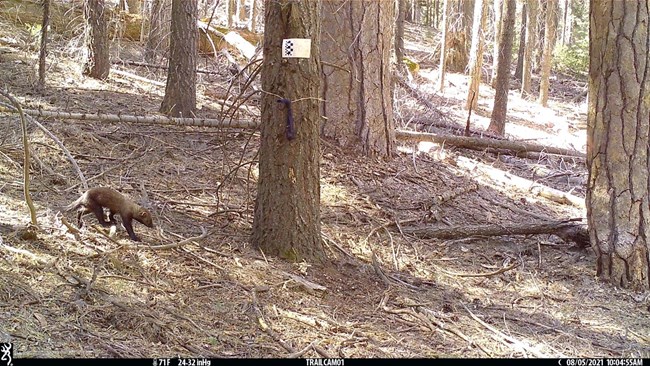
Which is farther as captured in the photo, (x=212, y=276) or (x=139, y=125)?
(x=139, y=125)

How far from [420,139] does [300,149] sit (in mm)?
5253

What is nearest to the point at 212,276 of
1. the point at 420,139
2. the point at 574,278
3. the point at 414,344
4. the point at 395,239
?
the point at 414,344

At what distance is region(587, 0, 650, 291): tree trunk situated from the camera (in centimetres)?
615

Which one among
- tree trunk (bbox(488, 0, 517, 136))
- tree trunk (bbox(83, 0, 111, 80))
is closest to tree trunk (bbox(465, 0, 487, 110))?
tree trunk (bbox(488, 0, 517, 136))

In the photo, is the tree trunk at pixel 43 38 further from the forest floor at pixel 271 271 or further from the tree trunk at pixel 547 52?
the tree trunk at pixel 547 52

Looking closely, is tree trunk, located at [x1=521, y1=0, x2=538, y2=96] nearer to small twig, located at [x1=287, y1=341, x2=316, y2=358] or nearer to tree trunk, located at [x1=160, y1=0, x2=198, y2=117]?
tree trunk, located at [x1=160, y1=0, x2=198, y2=117]

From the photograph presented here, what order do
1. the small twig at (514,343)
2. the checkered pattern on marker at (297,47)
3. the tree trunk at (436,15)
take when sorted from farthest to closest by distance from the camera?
1. the tree trunk at (436,15)
2. the checkered pattern on marker at (297,47)
3. the small twig at (514,343)

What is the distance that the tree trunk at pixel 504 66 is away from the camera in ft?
49.3

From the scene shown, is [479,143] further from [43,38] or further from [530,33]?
[530,33]

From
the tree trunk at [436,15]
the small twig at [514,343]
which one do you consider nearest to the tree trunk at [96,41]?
the small twig at [514,343]

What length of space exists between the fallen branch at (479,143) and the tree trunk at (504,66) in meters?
3.22

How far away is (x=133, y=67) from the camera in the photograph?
46.0 feet

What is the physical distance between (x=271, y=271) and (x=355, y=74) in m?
4.16

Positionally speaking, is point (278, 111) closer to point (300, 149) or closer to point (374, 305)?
point (300, 149)
